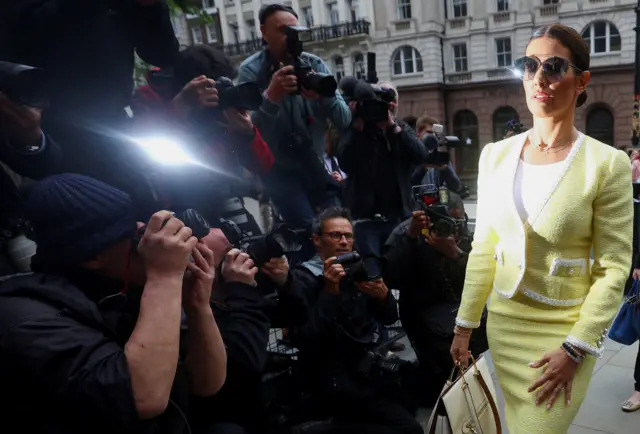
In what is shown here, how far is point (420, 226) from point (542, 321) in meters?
1.02

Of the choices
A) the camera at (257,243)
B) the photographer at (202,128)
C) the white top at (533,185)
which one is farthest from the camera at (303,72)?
the white top at (533,185)

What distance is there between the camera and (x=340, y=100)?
241 cm

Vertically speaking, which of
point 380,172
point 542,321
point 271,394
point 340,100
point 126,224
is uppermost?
point 340,100

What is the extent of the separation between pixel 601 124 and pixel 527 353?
13.5 m

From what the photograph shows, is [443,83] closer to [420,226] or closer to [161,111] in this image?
[420,226]

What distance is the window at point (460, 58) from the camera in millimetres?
10920

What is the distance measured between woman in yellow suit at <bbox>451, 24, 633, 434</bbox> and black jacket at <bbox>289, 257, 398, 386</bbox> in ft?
2.69

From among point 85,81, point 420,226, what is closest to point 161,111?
point 85,81

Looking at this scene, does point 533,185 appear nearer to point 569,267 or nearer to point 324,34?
point 569,267

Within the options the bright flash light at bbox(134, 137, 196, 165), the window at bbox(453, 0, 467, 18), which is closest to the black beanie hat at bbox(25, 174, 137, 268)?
the bright flash light at bbox(134, 137, 196, 165)

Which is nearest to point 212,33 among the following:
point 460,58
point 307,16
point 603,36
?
point 307,16

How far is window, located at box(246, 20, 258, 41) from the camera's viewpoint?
246cm

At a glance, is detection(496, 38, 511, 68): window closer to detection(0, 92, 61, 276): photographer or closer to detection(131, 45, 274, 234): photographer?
detection(131, 45, 274, 234): photographer

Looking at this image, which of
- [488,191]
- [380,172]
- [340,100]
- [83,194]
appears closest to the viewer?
[83,194]
